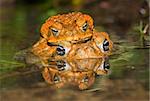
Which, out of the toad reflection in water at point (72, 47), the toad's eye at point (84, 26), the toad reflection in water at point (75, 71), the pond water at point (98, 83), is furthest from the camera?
the toad's eye at point (84, 26)

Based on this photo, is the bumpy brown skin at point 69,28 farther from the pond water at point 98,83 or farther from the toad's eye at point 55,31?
the pond water at point 98,83

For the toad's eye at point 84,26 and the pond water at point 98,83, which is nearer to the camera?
the pond water at point 98,83

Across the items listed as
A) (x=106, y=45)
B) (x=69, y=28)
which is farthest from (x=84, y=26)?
(x=106, y=45)

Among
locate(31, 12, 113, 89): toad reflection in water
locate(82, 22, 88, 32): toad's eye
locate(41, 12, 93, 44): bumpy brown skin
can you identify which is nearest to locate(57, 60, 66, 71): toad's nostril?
locate(31, 12, 113, 89): toad reflection in water

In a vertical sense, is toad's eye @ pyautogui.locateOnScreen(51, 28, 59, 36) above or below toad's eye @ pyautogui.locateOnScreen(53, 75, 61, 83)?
above

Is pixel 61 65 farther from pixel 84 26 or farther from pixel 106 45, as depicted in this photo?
pixel 106 45

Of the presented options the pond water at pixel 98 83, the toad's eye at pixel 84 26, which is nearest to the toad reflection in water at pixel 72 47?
the toad's eye at pixel 84 26

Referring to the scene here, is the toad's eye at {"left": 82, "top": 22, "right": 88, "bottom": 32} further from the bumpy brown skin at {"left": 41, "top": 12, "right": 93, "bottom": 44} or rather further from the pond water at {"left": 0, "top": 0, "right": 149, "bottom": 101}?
the pond water at {"left": 0, "top": 0, "right": 149, "bottom": 101}

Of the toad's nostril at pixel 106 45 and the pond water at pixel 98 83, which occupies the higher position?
the toad's nostril at pixel 106 45

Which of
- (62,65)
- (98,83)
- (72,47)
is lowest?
(98,83)
